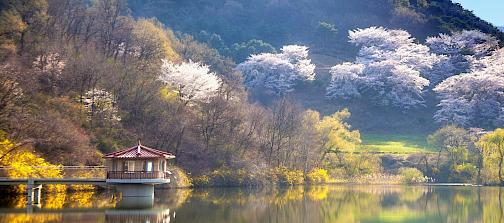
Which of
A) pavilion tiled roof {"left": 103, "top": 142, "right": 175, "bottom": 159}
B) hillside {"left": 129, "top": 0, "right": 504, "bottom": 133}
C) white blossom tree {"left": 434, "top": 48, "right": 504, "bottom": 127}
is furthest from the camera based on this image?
hillside {"left": 129, "top": 0, "right": 504, "bottom": 133}

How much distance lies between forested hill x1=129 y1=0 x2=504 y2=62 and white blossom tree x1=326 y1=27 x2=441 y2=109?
15448mm

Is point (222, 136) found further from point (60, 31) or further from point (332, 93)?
point (332, 93)

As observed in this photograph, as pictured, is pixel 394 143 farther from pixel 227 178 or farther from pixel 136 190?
pixel 136 190

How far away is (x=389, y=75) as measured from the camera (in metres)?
106

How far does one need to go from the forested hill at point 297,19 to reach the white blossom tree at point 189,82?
51.4 meters

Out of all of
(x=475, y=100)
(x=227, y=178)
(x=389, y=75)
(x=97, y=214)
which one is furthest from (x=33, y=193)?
(x=389, y=75)

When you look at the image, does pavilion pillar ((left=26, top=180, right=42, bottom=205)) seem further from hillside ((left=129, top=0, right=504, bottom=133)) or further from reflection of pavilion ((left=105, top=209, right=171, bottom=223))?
hillside ((left=129, top=0, right=504, bottom=133))

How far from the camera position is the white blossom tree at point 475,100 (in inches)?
3654

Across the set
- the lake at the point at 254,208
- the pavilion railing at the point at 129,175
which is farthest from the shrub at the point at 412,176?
the pavilion railing at the point at 129,175

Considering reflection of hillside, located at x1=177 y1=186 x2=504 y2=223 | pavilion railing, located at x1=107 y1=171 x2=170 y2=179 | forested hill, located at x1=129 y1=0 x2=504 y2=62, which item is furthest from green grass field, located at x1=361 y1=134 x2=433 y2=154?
pavilion railing, located at x1=107 y1=171 x2=170 y2=179

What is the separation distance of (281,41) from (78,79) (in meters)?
79.2

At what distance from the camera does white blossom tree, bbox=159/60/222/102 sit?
68062 mm

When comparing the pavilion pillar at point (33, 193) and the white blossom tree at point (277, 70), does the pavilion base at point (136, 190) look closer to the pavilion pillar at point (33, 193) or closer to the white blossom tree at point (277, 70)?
the pavilion pillar at point (33, 193)

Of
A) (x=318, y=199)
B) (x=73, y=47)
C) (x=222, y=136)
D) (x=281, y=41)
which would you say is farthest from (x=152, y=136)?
(x=281, y=41)
